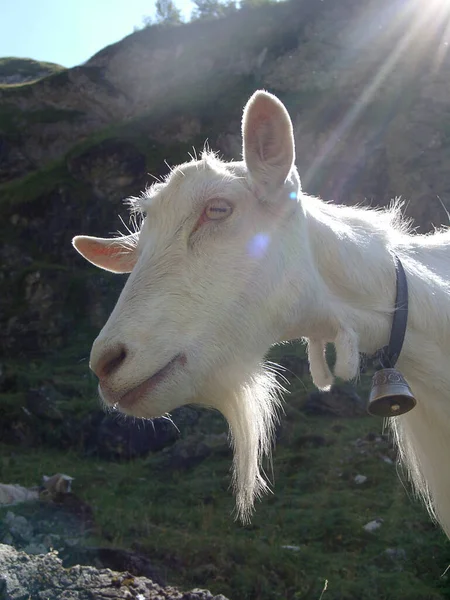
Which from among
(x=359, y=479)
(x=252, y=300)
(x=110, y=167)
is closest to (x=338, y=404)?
(x=359, y=479)

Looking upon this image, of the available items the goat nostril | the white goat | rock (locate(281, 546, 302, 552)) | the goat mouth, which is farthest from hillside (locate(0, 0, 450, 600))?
the goat nostril

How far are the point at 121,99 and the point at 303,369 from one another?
38.4 metres

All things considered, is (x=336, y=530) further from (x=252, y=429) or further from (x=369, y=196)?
(x=369, y=196)

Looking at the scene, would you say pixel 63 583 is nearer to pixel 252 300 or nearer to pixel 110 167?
pixel 252 300

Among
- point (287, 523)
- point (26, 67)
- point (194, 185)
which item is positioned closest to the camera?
point (194, 185)

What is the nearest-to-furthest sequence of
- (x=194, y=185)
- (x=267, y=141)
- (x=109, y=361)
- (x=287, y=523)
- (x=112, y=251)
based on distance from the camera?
1. (x=109, y=361)
2. (x=267, y=141)
3. (x=194, y=185)
4. (x=112, y=251)
5. (x=287, y=523)

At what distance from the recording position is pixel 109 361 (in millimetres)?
2176

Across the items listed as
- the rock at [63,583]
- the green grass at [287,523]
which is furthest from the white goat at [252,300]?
the green grass at [287,523]

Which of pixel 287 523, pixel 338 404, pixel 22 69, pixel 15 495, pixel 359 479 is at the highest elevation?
pixel 22 69

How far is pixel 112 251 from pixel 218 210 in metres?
1.00

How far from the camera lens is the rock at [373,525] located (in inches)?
274

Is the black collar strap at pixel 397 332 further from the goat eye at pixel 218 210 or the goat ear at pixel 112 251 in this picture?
the goat ear at pixel 112 251

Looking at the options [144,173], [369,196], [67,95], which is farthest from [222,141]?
[67,95]

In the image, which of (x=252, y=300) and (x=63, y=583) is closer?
(x=252, y=300)
